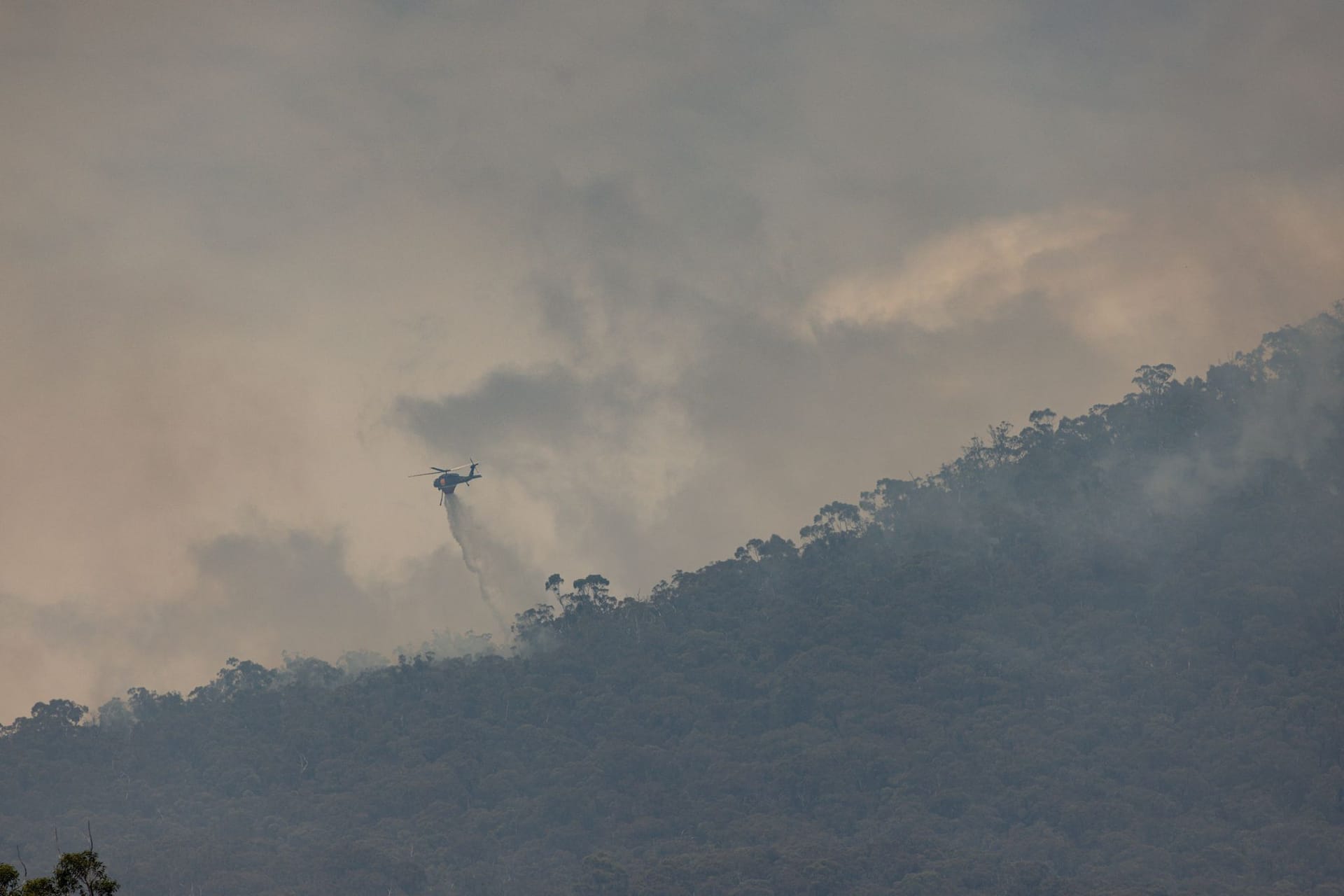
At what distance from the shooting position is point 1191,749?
129250mm

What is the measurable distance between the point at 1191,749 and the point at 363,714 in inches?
2739

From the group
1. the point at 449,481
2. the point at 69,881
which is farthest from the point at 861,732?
the point at 69,881

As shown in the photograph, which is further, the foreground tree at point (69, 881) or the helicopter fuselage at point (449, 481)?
the helicopter fuselage at point (449, 481)

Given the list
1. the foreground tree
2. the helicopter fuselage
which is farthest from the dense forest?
the foreground tree

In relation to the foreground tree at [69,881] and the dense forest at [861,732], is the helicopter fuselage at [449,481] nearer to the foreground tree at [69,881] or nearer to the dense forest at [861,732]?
the dense forest at [861,732]

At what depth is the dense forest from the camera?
120 m

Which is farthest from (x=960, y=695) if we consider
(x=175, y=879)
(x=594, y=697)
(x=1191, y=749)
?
(x=175, y=879)

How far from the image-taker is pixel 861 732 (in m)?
140

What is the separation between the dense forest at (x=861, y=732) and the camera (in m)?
120

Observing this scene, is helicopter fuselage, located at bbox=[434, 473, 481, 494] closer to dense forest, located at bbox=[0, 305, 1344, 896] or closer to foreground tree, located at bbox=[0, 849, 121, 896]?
dense forest, located at bbox=[0, 305, 1344, 896]

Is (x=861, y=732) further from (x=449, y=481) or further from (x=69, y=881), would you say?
(x=69, y=881)

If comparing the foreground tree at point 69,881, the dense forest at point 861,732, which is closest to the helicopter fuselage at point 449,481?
the dense forest at point 861,732

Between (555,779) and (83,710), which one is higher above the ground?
(83,710)

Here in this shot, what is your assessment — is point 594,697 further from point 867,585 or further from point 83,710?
point 83,710
